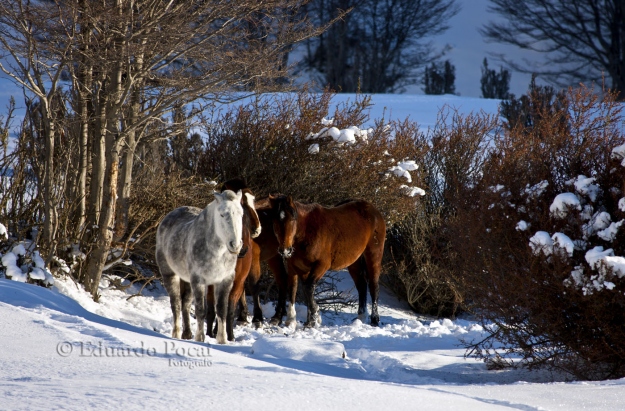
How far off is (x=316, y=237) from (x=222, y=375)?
4.39 m

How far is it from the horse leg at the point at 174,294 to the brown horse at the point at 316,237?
60.9 inches

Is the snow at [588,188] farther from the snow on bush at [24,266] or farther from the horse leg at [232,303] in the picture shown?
the snow on bush at [24,266]

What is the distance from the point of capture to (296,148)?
10617 millimetres

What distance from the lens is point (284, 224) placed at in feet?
25.7

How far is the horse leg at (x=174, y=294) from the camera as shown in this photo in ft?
21.1

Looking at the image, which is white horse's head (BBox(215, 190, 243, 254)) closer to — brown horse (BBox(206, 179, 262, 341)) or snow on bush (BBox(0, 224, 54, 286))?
brown horse (BBox(206, 179, 262, 341))

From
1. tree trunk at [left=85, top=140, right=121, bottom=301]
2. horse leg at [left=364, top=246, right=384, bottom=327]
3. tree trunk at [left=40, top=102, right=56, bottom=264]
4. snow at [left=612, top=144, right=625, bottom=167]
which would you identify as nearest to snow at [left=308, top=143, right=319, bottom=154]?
horse leg at [left=364, top=246, right=384, bottom=327]

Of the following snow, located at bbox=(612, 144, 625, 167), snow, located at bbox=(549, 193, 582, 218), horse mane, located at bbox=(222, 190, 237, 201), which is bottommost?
horse mane, located at bbox=(222, 190, 237, 201)

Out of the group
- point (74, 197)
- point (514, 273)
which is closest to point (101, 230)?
point (74, 197)

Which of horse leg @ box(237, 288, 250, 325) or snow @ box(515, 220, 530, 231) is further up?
snow @ box(515, 220, 530, 231)

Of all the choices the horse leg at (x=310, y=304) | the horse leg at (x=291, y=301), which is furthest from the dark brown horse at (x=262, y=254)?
the horse leg at (x=310, y=304)

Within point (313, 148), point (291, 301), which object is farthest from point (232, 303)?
point (313, 148)

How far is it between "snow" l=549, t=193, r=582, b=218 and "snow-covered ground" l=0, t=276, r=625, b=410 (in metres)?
1.28

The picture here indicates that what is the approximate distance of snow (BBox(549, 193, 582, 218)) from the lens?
18.3 ft
